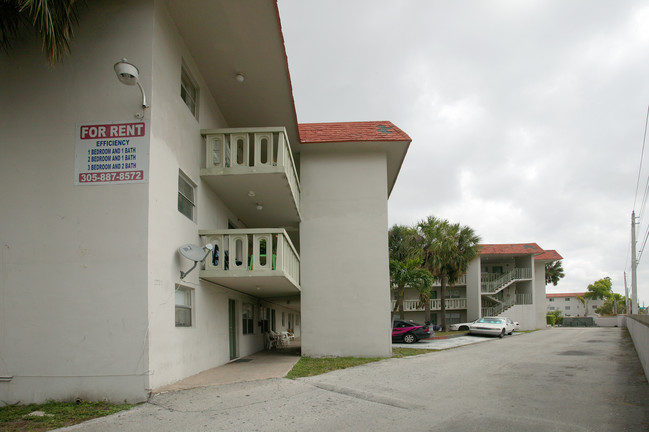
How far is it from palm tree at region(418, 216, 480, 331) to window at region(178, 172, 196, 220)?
25.5m

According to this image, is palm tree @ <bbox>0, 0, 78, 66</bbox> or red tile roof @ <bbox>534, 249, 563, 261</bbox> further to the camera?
red tile roof @ <bbox>534, 249, 563, 261</bbox>

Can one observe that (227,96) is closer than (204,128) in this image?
No

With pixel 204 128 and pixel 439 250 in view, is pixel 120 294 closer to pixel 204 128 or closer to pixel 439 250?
pixel 204 128

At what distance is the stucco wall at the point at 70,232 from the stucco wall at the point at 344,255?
28.0 ft

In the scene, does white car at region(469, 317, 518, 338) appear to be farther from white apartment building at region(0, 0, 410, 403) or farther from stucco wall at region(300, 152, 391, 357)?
white apartment building at region(0, 0, 410, 403)

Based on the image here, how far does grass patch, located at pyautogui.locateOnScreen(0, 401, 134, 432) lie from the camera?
673 centimetres

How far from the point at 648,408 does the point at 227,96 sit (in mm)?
12147

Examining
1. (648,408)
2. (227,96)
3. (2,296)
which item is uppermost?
(227,96)

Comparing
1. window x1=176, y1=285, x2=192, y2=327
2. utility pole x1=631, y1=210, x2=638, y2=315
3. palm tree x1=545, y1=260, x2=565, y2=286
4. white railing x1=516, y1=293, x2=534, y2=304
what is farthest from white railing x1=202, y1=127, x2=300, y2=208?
palm tree x1=545, y1=260, x2=565, y2=286

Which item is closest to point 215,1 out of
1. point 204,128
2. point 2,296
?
point 204,128

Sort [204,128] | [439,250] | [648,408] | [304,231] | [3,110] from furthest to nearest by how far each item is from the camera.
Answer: [439,250] → [304,231] → [204,128] → [3,110] → [648,408]

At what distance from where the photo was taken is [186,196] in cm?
1144

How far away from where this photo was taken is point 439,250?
35.0 meters

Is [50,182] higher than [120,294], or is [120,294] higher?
[50,182]
